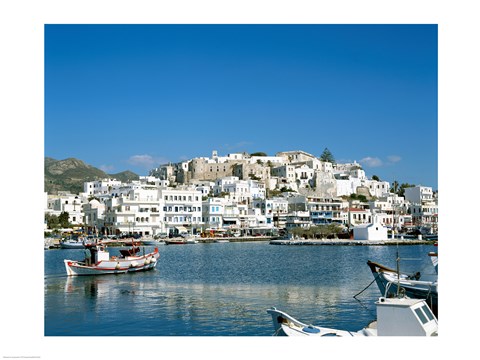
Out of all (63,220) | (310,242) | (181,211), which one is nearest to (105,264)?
(310,242)

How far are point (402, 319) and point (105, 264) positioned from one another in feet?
25.9

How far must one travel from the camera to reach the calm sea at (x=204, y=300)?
554cm

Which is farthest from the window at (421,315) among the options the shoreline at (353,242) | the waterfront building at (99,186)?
the waterfront building at (99,186)

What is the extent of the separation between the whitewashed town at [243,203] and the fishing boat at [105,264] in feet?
33.6

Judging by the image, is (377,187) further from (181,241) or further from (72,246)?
(72,246)

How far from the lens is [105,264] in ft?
36.1

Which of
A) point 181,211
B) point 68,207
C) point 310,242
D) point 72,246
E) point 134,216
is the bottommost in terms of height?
point 310,242

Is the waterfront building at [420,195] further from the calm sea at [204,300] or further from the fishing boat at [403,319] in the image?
the fishing boat at [403,319]

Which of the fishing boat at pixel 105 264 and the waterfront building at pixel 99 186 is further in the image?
the waterfront building at pixel 99 186

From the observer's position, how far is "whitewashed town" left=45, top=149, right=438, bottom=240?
25.8 metres
